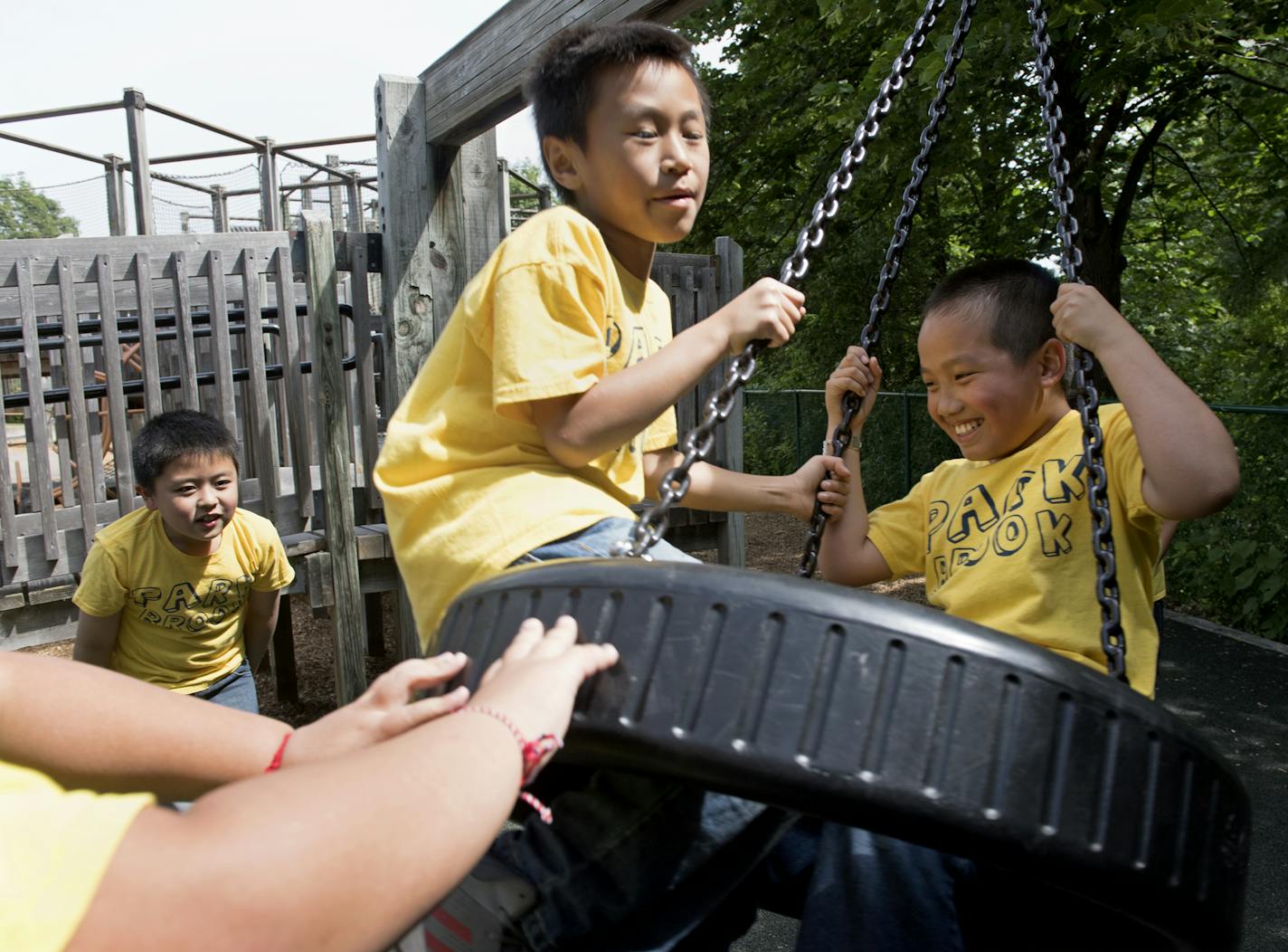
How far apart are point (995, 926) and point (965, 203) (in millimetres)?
9960

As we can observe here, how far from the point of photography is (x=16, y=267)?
3.90 m

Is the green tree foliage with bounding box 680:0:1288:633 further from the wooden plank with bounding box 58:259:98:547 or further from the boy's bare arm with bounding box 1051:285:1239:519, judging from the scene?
the wooden plank with bounding box 58:259:98:547

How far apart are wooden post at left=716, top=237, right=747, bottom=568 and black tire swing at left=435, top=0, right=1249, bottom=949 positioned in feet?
13.9

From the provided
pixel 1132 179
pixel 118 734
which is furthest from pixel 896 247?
pixel 1132 179

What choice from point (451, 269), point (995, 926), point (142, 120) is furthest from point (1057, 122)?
point (142, 120)

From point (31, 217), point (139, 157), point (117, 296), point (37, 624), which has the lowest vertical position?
point (37, 624)

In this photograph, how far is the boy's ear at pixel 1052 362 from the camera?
1.86 m

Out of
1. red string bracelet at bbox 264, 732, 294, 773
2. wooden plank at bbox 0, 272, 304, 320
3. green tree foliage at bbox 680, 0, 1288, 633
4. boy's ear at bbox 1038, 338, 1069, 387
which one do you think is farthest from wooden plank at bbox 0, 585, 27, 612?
green tree foliage at bbox 680, 0, 1288, 633

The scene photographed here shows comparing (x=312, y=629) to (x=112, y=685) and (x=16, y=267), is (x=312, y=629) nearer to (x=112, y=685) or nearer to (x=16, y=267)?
(x=16, y=267)

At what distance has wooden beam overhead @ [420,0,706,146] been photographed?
116 inches

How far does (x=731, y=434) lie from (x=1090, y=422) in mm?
3982

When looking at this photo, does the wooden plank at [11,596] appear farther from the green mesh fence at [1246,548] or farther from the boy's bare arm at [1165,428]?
the green mesh fence at [1246,548]

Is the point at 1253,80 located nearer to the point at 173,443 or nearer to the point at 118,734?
the point at 173,443

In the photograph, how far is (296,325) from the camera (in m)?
4.45
